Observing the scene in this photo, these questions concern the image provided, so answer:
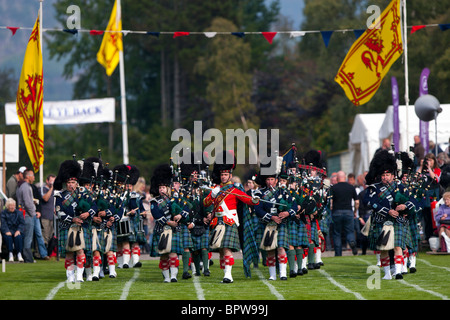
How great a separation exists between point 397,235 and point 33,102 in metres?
8.01

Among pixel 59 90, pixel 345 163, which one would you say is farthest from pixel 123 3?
pixel 59 90

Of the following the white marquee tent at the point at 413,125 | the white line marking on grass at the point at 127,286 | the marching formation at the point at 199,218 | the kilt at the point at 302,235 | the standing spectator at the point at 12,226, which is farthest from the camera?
the white marquee tent at the point at 413,125

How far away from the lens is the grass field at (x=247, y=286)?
11.8 m

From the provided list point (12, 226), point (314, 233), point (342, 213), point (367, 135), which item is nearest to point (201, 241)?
point (314, 233)

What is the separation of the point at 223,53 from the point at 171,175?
34323 mm

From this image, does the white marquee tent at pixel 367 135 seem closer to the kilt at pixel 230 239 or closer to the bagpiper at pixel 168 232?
the bagpiper at pixel 168 232

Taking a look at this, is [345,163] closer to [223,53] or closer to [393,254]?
[223,53]

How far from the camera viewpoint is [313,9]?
54.3 metres

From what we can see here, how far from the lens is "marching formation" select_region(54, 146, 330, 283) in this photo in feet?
45.6

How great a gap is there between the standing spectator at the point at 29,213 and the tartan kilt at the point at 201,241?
6437 mm

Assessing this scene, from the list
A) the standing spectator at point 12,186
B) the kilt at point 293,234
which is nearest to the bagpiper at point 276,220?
the kilt at point 293,234

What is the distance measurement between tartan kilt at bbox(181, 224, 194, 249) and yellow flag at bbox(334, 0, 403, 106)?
21.7ft

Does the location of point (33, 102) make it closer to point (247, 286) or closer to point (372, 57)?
point (372, 57)

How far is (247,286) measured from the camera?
1309cm
